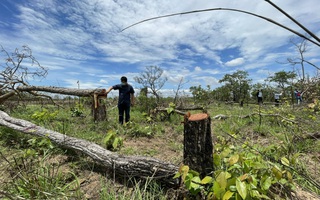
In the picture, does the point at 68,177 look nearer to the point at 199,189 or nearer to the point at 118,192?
the point at 118,192

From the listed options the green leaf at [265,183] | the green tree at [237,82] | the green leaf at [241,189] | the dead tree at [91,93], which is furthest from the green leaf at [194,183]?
the green tree at [237,82]

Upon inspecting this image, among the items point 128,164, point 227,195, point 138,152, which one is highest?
point 227,195

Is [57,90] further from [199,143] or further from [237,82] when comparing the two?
[237,82]

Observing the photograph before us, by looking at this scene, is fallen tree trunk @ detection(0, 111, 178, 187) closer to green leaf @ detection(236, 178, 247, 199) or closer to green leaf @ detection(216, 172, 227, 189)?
green leaf @ detection(216, 172, 227, 189)

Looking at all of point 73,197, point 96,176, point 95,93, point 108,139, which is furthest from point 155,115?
point 73,197

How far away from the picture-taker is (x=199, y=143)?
216 centimetres

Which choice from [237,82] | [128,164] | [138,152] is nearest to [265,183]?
[128,164]

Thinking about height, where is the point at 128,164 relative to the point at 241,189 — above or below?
below

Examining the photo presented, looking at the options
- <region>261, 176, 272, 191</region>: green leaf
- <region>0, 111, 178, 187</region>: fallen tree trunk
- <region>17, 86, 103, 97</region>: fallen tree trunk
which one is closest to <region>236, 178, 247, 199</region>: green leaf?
<region>261, 176, 272, 191</region>: green leaf

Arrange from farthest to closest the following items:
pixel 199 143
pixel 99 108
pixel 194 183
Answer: pixel 99 108
pixel 199 143
pixel 194 183

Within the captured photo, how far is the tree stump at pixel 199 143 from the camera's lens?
7.04 feet

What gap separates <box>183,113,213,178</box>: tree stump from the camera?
7.04 ft

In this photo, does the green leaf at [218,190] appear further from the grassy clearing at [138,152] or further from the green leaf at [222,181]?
the grassy clearing at [138,152]

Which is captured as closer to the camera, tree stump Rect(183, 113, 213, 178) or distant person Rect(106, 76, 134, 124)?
tree stump Rect(183, 113, 213, 178)
